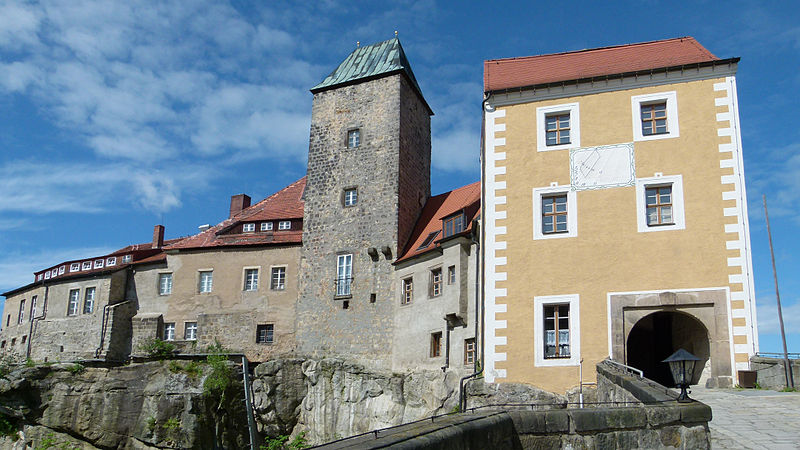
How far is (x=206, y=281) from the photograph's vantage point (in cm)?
3825

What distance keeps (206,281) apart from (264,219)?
4.03 m

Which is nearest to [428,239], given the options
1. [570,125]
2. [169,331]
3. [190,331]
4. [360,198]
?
[360,198]

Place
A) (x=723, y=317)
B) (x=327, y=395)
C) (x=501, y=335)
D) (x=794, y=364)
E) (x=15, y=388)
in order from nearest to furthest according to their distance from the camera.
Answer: (x=794, y=364) → (x=723, y=317) → (x=501, y=335) → (x=327, y=395) → (x=15, y=388)

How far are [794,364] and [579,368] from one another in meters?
5.02

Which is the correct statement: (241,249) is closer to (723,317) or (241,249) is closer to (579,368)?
(579,368)

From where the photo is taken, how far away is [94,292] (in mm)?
41438

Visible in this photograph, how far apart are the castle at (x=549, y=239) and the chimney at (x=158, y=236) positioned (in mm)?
12324

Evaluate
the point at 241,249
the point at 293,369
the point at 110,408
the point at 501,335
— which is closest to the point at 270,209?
the point at 241,249

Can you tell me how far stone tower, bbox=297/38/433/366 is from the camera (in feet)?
110

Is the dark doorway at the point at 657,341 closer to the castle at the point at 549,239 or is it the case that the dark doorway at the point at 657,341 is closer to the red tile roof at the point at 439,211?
the castle at the point at 549,239

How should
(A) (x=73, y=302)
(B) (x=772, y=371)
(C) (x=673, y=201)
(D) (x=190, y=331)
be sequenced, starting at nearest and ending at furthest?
(B) (x=772, y=371)
(C) (x=673, y=201)
(D) (x=190, y=331)
(A) (x=73, y=302)

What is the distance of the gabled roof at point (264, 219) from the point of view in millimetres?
37719

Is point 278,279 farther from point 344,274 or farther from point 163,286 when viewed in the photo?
Result: point 163,286

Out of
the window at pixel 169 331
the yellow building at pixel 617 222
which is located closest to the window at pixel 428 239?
the yellow building at pixel 617 222
